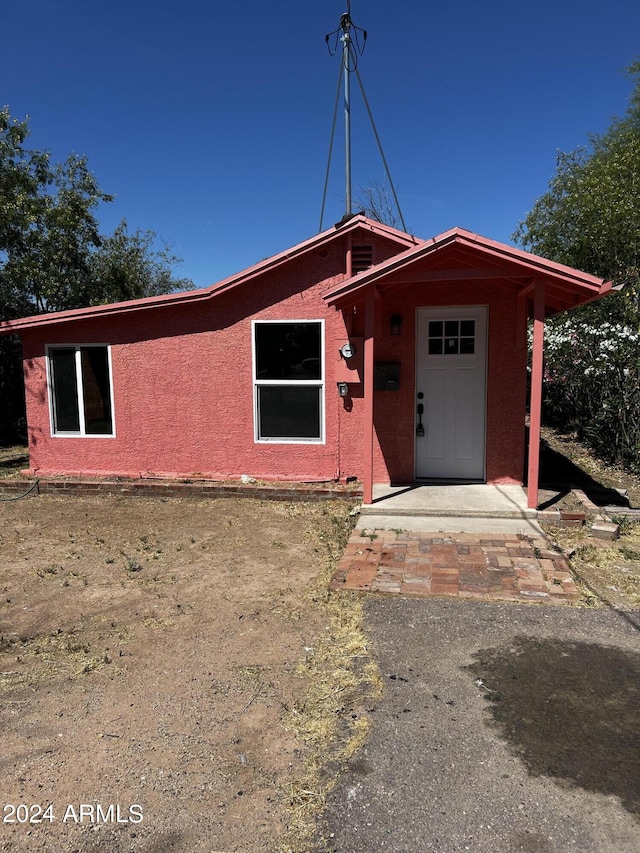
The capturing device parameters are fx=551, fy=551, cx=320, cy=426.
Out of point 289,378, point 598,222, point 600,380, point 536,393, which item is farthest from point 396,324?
point 598,222

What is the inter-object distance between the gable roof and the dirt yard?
3.45 m

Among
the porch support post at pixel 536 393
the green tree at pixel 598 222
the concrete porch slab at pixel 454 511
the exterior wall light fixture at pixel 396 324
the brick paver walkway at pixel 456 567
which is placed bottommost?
the brick paver walkway at pixel 456 567

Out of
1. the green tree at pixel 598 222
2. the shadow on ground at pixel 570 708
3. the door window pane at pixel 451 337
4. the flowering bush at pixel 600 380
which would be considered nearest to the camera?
the shadow on ground at pixel 570 708

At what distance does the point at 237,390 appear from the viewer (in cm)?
815

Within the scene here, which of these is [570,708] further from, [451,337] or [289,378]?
[289,378]

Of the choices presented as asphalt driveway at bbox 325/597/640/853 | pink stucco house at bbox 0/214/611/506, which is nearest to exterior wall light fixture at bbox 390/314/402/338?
pink stucco house at bbox 0/214/611/506

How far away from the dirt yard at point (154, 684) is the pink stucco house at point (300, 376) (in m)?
1.99

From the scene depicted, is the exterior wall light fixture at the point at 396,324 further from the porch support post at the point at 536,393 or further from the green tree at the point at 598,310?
the green tree at the point at 598,310

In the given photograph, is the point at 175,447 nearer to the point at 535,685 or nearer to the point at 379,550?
the point at 379,550

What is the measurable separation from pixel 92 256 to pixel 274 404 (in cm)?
1114

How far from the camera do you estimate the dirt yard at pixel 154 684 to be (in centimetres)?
235

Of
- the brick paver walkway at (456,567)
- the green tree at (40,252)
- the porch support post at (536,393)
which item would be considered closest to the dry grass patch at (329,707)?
the brick paver walkway at (456,567)

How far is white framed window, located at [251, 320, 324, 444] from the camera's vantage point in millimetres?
7926

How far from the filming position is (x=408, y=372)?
7.55 metres
